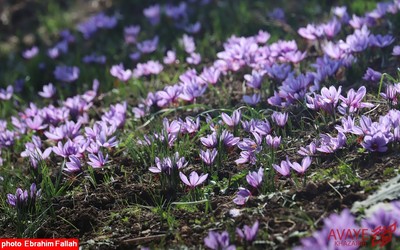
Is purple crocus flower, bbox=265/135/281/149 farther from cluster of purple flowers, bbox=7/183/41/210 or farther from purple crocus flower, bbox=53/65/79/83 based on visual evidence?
purple crocus flower, bbox=53/65/79/83

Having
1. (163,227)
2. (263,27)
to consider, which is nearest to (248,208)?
(163,227)

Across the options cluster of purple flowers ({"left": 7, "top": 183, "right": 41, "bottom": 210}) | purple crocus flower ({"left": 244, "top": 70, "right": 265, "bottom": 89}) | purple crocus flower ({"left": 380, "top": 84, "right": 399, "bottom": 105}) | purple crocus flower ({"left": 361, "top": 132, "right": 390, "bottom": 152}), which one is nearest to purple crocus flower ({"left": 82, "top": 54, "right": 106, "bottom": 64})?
purple crocus flower ({"left": 244, "top": 70, "right": 265, "bottom": 89})

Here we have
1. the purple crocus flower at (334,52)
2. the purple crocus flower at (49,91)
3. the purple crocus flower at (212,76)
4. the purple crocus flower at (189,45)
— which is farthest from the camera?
the purple crocus flower at (189,45)

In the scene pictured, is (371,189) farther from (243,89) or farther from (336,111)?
(243,89)

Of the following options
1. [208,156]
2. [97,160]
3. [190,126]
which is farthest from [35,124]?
[208,156]

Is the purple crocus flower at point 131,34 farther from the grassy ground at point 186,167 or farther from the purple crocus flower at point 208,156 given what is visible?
the purple crocus flower at point 208,156

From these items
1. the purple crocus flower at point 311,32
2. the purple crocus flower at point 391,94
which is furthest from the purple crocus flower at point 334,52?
the purple crocus flower at point 391,94

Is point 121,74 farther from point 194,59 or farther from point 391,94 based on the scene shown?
point 391,94
